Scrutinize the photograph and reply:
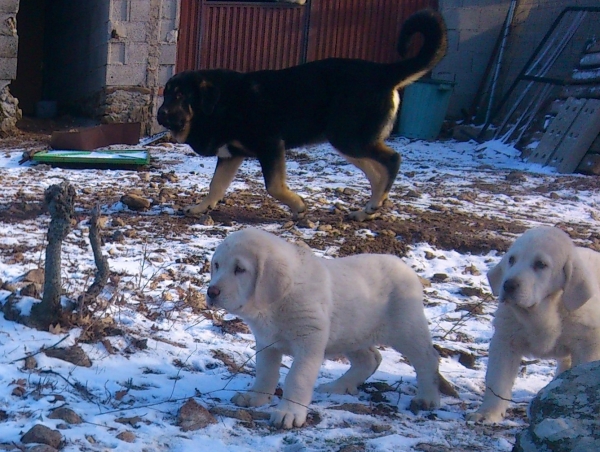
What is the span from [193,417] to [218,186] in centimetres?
353

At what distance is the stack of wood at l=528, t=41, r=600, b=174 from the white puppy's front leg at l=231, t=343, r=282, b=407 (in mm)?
6486

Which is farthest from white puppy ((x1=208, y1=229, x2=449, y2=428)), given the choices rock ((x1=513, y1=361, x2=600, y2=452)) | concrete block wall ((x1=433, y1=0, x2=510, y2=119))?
concrete block wall ((x1=433, y1=0, x2=510, y2=119))

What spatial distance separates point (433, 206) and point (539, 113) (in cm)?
425

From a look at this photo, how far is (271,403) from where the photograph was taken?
3.01 m

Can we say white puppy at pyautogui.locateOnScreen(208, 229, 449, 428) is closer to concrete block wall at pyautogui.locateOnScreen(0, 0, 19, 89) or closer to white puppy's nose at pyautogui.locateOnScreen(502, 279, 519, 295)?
white puppy's nose at pyautogui.locateOnScreen(502, 279, 519, 295)

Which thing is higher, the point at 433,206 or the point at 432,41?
the point at 432,41

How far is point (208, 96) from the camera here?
6.04 meters

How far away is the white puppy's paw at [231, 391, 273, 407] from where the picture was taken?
9.67ft

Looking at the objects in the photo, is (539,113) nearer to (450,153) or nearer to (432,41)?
(450,153)

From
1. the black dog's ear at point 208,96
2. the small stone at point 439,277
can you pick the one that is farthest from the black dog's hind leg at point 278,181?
the small stone at point 439,277

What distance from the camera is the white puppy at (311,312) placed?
2.80 metres

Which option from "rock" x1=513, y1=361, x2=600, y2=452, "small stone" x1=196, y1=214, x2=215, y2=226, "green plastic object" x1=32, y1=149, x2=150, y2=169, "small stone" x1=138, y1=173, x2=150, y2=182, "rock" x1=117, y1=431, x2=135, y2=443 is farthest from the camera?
"green plastic object" x1=32, y1=149, x2=150, y2=169

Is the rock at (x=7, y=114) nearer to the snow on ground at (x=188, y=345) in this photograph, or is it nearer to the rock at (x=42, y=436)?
the snow on ground at (x=188, y=345)

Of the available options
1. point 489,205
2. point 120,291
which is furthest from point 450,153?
point 120,291
